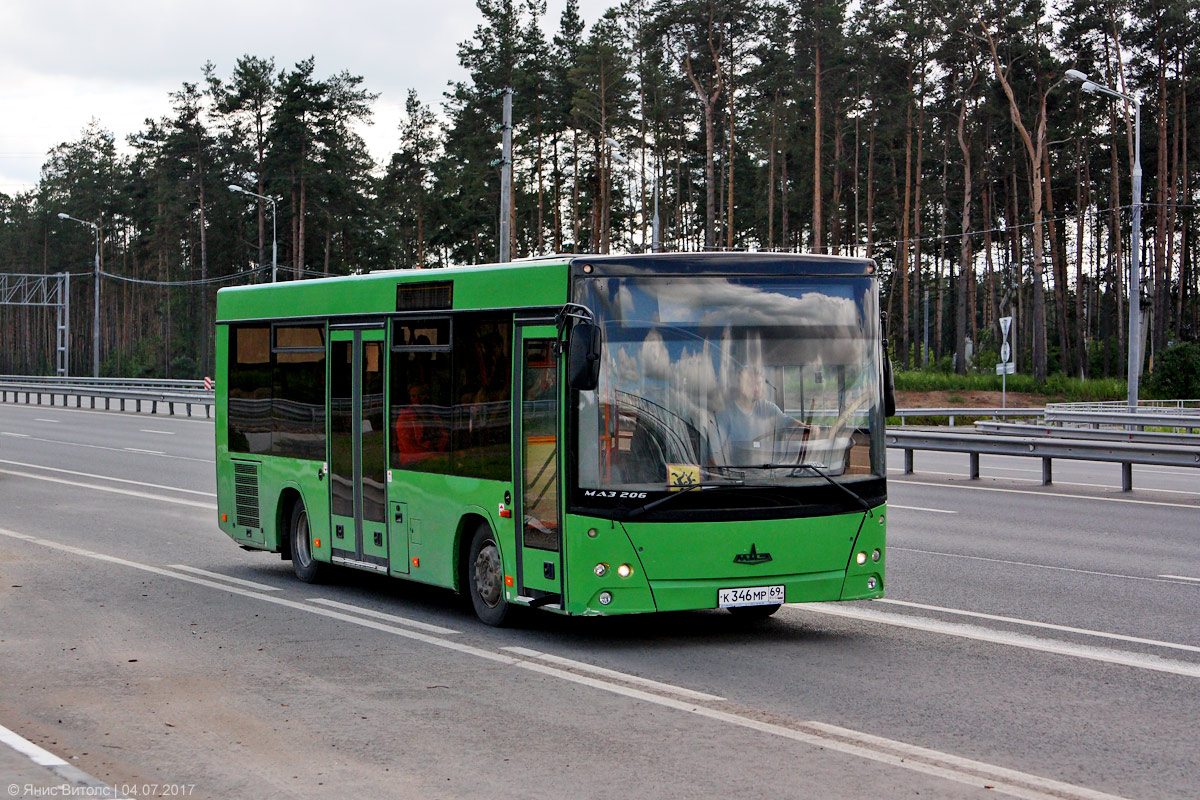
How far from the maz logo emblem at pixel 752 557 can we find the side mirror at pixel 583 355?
4.87 feet

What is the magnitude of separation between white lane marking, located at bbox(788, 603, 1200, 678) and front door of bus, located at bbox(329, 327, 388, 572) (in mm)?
3408

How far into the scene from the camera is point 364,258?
92812 millimetres

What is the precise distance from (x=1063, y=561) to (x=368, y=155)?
8534 cm

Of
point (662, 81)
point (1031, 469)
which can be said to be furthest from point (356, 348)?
point (662, 81)

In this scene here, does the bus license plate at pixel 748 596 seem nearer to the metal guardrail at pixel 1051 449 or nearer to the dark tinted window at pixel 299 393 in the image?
the dark tinted window at pixel 299 393

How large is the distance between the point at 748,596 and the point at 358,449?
388cm

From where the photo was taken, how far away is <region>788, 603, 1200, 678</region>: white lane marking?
8.87 m

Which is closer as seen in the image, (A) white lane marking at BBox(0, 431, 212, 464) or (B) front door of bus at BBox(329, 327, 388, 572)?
(B) front door of bus at BBox(329, 327, 388, 572)

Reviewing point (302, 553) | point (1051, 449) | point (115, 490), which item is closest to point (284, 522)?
point (302, 553)

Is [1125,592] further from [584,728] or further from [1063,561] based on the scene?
[584,728]

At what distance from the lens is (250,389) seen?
45.0 feet

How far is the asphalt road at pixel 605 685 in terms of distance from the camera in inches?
253

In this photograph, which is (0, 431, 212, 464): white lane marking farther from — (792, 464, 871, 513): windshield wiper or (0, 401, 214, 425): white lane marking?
(792, 464, 871, 513): windshield wiper

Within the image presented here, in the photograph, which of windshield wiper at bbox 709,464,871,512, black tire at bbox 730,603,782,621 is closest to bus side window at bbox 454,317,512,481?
windshield wiper at bbox 709,464,871,512
